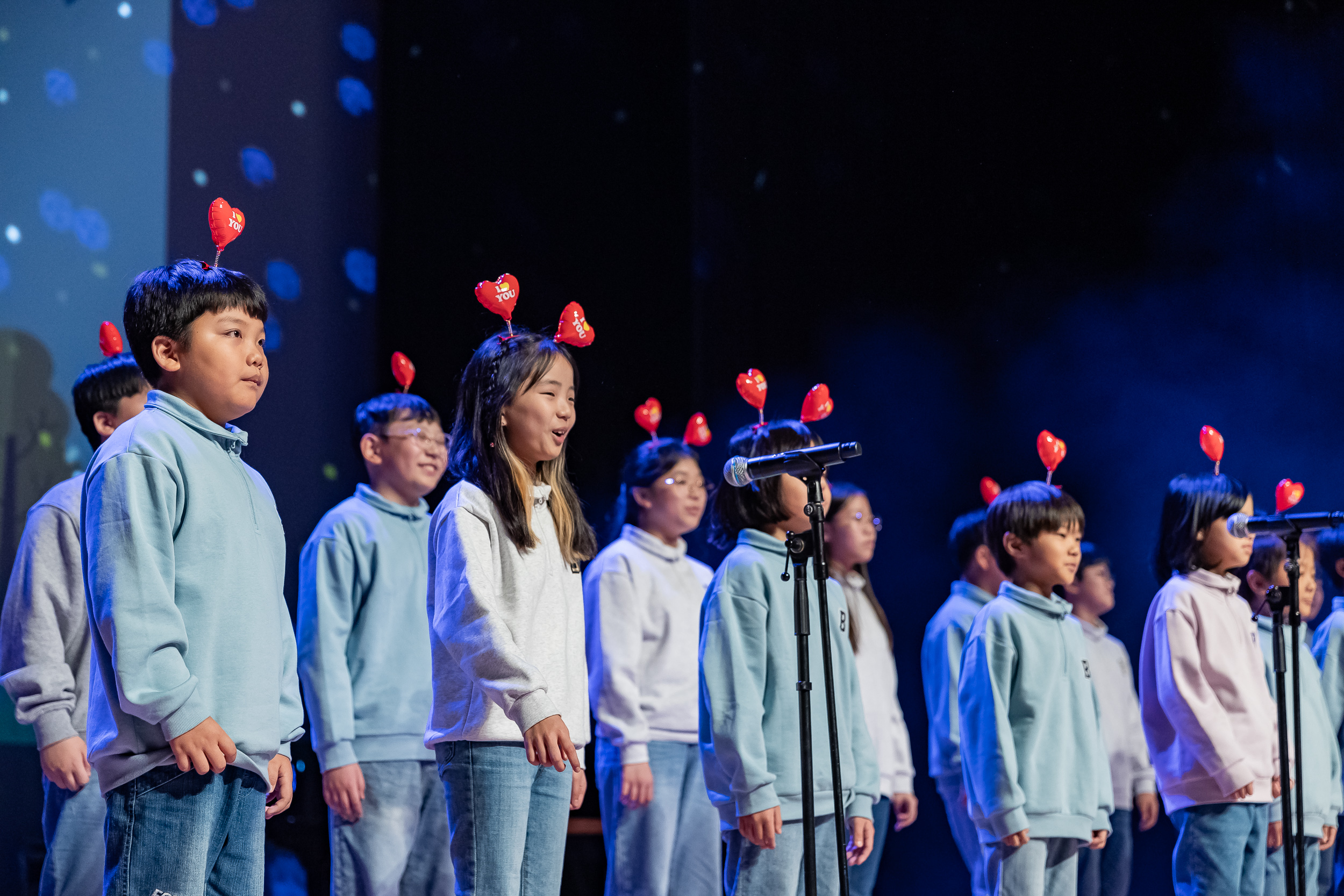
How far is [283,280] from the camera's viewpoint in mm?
4207

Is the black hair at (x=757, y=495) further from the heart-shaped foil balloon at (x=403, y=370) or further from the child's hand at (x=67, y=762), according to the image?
the child's hand at (x=67, y=762)

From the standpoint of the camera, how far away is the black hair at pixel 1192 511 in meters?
3.83

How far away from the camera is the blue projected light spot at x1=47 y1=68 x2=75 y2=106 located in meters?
3.85

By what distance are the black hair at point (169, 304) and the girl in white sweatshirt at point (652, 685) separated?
159cm

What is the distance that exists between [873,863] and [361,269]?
256 cm

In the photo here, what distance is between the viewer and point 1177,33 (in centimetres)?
476

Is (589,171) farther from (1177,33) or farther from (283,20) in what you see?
(1177,33)

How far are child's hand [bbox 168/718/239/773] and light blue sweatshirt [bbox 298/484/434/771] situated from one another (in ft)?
4.24

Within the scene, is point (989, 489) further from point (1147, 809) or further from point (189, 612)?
point (189, 612)

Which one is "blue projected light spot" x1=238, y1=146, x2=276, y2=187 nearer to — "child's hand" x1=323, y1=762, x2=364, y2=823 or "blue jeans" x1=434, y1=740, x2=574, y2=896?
"child's hand" x1=323, y1=762, x2=364, y2=823

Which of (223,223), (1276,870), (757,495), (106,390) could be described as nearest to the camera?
(223,223)

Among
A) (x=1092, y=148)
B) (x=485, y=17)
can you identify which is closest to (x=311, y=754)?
(x=485, y=17)

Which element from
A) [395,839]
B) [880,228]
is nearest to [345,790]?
[395,839]

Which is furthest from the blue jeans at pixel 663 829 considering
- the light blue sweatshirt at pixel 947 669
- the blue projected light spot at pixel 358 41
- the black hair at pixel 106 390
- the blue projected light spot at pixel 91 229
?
the blue projected light spot at pixel 358 41
